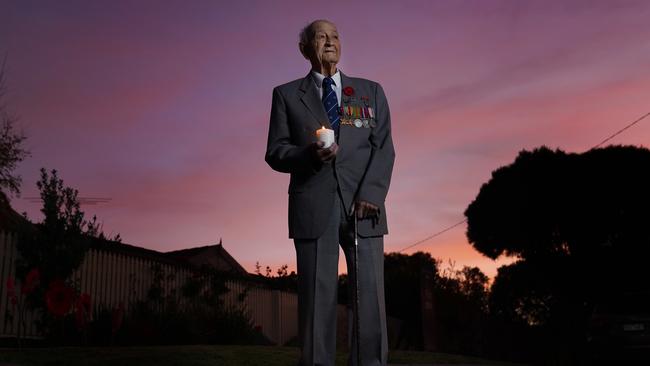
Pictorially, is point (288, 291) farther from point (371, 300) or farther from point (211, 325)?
point (371, 300)

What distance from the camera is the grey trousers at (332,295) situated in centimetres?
373

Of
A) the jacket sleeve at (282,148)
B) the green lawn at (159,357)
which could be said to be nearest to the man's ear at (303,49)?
the jacket sleeve at (282,148)

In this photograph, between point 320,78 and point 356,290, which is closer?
point 356,290

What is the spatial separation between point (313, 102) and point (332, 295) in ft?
3.55

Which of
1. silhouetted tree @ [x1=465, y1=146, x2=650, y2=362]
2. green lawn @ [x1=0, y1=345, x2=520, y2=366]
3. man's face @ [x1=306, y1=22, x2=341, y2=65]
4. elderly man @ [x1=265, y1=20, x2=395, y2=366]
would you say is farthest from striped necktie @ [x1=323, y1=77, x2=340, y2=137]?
silhouetted tree @ [x1=465, y1=146, x2=650, y2=362]

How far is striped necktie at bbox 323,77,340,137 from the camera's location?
4.06m

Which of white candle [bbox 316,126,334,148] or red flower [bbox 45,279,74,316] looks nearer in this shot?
white candle [bbox 316,126,334,148]

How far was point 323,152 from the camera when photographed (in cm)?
355

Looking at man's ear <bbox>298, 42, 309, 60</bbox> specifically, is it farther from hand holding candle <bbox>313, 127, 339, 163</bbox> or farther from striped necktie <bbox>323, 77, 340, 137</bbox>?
hand holding candle <bbox>313, 127, 339, 163</bbox>

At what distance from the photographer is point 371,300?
12.3 feet

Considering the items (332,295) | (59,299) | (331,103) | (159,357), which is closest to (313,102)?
(331,103)

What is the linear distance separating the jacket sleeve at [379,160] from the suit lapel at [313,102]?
0.97ft

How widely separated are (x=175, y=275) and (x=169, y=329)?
2.69 metres

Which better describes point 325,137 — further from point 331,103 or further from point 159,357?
point 159,357
